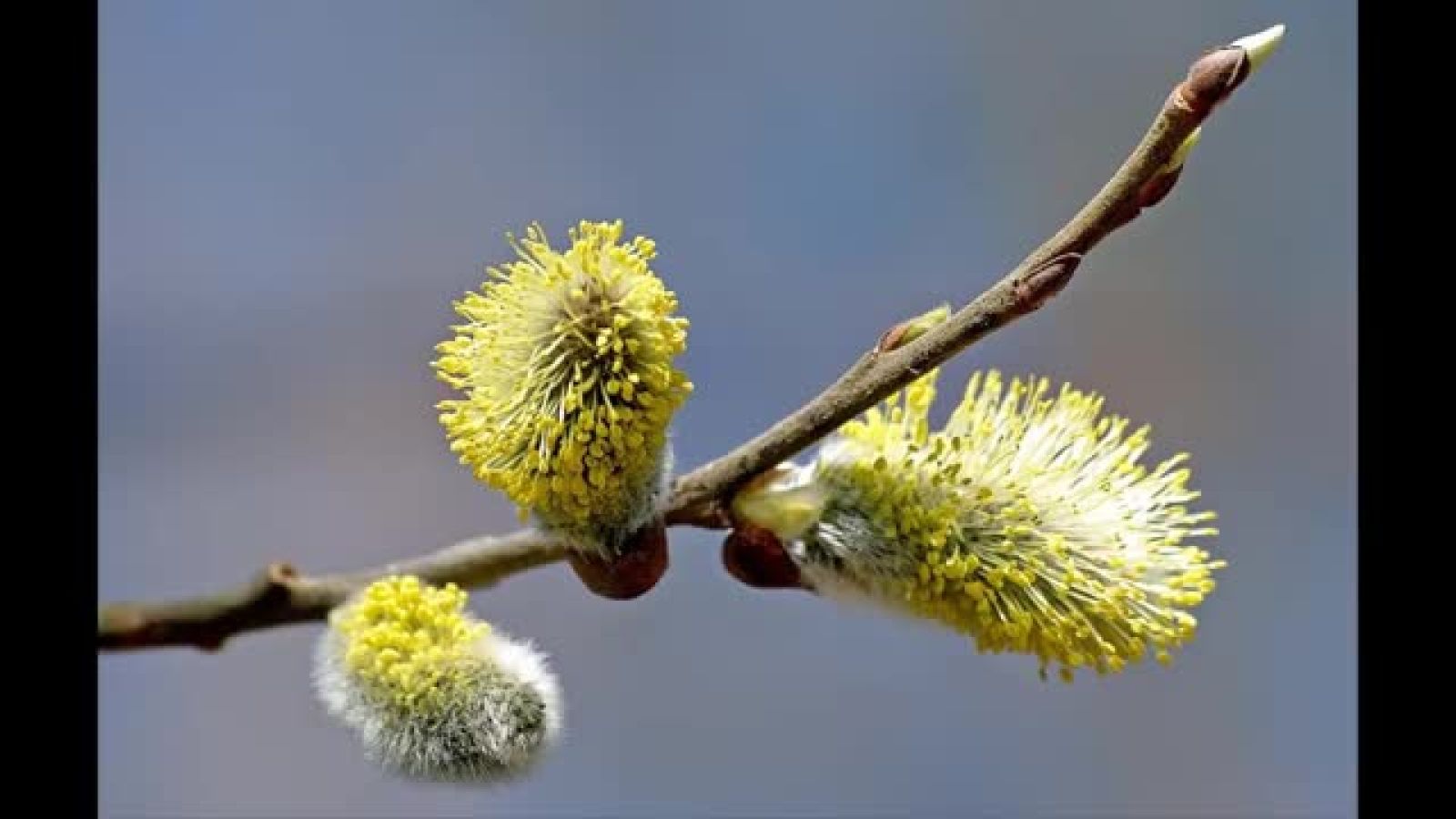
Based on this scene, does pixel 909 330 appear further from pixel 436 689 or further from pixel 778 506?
pixel 436 689

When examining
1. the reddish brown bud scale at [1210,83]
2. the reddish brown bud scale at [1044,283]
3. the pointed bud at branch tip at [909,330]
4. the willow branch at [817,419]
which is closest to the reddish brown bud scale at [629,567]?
the willow branch at [817,419]

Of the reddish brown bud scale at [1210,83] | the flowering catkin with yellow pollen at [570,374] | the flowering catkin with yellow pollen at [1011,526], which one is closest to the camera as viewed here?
the reddish brown bud scale at [1210,83]

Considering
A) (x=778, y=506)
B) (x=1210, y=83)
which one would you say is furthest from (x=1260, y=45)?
(x=778, y=506)

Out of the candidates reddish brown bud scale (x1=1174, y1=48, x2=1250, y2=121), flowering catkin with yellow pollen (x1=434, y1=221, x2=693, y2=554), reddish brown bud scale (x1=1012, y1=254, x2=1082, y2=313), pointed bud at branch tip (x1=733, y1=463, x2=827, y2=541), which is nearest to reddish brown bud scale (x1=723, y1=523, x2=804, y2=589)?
pointed bud at branch tip (x1=733, y1=463, x2=827, y2=541)

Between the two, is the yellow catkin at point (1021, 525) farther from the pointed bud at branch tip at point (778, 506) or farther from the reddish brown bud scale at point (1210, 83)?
the reddish brown bud scale at point (1210, 83)

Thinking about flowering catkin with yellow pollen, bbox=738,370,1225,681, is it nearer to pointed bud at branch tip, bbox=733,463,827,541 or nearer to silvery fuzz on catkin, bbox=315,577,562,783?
pointed bud at branch tip, bbox=733,463,827,541

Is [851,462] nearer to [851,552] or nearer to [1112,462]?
[851,552]
